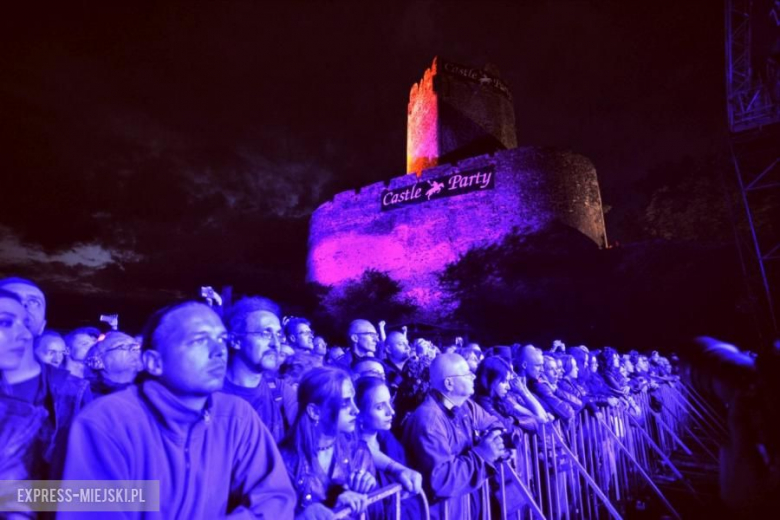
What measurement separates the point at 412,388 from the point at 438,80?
29598 millimetres

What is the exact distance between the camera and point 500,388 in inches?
136

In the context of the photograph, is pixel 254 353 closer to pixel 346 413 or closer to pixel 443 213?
pixel 346 413

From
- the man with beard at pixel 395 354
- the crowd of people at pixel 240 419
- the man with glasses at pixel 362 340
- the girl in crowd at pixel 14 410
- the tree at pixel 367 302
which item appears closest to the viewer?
the crowd of people at pixel 240 419

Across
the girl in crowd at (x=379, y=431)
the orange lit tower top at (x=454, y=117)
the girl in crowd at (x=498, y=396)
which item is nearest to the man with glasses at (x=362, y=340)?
the girl in crowd at (x=498, y=396)

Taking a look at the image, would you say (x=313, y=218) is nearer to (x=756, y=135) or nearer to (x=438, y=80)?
(x=438, y=80)

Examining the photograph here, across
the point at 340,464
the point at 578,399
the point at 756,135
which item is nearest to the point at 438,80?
the point at 756,135

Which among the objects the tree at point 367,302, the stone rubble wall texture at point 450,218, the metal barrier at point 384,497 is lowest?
the metal barrier at point 384,497

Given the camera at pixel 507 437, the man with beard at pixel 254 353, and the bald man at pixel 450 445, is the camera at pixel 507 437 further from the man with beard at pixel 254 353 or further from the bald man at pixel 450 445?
the man with beard at pixel 254 353

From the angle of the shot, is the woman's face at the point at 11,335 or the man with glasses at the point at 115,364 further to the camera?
the man with glasses at the point at 115,364

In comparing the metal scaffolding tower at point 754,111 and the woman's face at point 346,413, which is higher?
the metal scaffolding tower at point 754,111

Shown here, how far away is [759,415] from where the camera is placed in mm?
1312

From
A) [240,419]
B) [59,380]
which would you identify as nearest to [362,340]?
[59,380]

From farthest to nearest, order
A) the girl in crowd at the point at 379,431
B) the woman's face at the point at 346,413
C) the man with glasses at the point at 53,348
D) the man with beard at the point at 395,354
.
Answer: the man with beard at the point at 395,354
the man with glasses at the point at 53,348
the girl in crowd at the point at 379,431
the woman's face at the point at 346,413

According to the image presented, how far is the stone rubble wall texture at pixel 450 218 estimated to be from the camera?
2205cm
